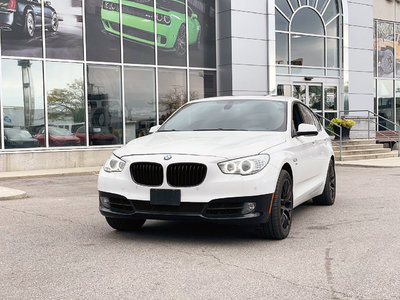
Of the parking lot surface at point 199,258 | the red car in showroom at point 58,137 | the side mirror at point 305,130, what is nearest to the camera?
the parking lot surface at point 199,258

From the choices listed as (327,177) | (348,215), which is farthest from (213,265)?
(327,177)

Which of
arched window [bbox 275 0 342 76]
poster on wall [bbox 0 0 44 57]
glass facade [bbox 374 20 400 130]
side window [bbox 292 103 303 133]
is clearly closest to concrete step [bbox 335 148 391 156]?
arched window [bbox 275 0 342 76]

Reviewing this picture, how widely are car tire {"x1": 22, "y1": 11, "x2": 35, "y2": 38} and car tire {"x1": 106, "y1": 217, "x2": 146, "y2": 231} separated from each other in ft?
39.1

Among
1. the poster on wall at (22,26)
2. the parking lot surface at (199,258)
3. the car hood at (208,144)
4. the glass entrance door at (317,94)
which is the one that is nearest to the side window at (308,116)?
the parking lot surface at (199,258)

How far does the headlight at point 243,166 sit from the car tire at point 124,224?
1.52m

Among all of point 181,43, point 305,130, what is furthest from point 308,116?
point 181,43

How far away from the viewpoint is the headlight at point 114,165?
5905 millimetres

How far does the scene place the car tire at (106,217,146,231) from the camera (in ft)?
20.8

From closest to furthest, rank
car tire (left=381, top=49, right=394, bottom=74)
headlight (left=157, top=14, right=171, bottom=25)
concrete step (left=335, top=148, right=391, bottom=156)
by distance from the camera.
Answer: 1. headlight (left=157, top=14, right=171, bottom=25)
2. concrete step (left=335, top=148, right=391, bottom=156)
3. car tire (left=381, top=49, right=394, bottom=74)

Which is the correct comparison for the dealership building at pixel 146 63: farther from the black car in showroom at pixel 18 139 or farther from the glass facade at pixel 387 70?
the glass facade at pixel 387 70

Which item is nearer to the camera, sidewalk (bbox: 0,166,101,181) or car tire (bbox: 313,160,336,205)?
car tire (bbox: 313,160,336,205)

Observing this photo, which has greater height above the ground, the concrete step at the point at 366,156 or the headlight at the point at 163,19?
the headlight at the point at 163,19

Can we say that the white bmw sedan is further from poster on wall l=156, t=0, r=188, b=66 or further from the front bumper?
poster on wall l=156, t=0, r=188, b=66

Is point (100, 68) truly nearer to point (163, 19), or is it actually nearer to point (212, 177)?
point (163, 19)
